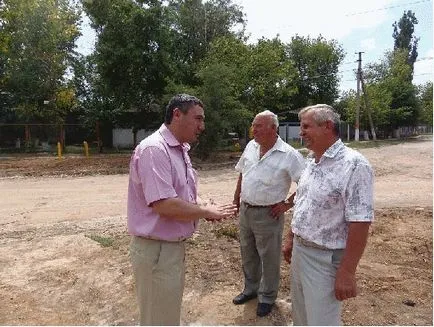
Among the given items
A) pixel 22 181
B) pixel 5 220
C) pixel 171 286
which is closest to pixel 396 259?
pixel 171 286

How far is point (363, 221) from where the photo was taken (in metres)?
2.47

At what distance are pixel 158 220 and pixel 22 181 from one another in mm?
12805

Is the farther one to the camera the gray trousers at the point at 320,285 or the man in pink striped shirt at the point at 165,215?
the gray trousers at the point at 320,285

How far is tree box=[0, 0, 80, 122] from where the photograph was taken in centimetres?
2486

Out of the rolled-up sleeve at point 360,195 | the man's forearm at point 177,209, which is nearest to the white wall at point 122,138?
the man's forearm at point 177,209

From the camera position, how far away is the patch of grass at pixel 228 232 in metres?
6.41

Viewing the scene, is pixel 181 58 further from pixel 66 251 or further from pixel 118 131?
pixel 66 251

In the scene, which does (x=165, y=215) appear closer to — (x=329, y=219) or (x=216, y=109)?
(x=329, y=219)

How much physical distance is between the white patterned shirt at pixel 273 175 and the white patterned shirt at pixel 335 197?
114cm

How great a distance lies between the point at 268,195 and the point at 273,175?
0.63 ft

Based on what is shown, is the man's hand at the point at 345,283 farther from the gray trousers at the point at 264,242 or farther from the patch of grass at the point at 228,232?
the patch of grass at the point at 228,232

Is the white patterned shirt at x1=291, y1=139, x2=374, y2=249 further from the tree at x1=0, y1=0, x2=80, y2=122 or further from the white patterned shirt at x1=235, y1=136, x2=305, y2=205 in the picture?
the tree at x1=0, y1=0, x2=80, y2=122

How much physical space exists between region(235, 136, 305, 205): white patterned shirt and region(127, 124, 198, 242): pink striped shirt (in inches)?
53.1

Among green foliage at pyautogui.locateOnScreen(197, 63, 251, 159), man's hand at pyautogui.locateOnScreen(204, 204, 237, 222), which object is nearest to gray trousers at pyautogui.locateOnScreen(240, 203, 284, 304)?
man's hand at pyautogui.locateOnScreen(204, 204, 237, 222)
